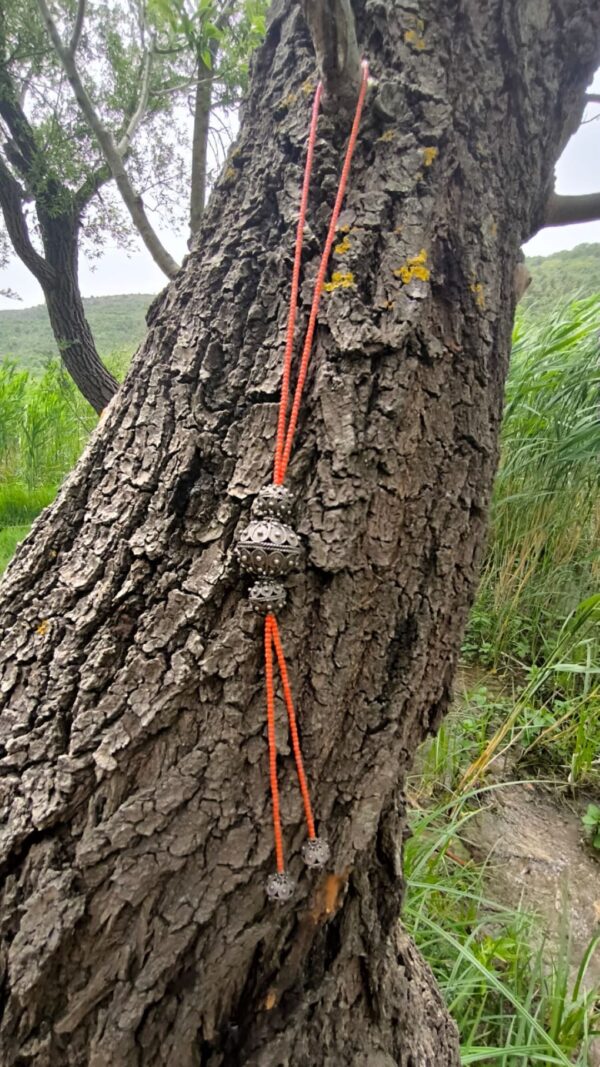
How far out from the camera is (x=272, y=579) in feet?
2.41

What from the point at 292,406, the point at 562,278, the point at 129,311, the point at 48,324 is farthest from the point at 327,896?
the point at 129,311

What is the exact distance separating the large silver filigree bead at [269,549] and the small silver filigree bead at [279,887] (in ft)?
1.32

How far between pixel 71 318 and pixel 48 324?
27.8ft

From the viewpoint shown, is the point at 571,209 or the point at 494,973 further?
the point at 494,973

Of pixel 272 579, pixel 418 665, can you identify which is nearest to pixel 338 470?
pixel 272 579

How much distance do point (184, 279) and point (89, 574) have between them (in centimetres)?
46

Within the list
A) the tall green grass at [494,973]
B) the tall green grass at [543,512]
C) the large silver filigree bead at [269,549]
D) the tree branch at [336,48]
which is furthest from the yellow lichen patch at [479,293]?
the tall green grass at [543,512]

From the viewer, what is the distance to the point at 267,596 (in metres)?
0.73

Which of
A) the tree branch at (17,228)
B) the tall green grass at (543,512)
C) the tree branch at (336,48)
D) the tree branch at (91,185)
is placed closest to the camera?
the tree branch at (336,48)

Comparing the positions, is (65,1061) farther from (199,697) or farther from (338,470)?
(338,470)

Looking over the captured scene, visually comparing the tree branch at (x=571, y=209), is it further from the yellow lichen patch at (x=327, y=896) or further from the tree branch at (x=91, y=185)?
the tree branch at (x=91, y=185)

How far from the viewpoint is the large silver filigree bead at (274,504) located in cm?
73

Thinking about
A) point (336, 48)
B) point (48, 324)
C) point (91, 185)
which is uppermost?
point (91, 185)

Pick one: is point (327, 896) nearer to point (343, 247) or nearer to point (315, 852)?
point (315, 852)
